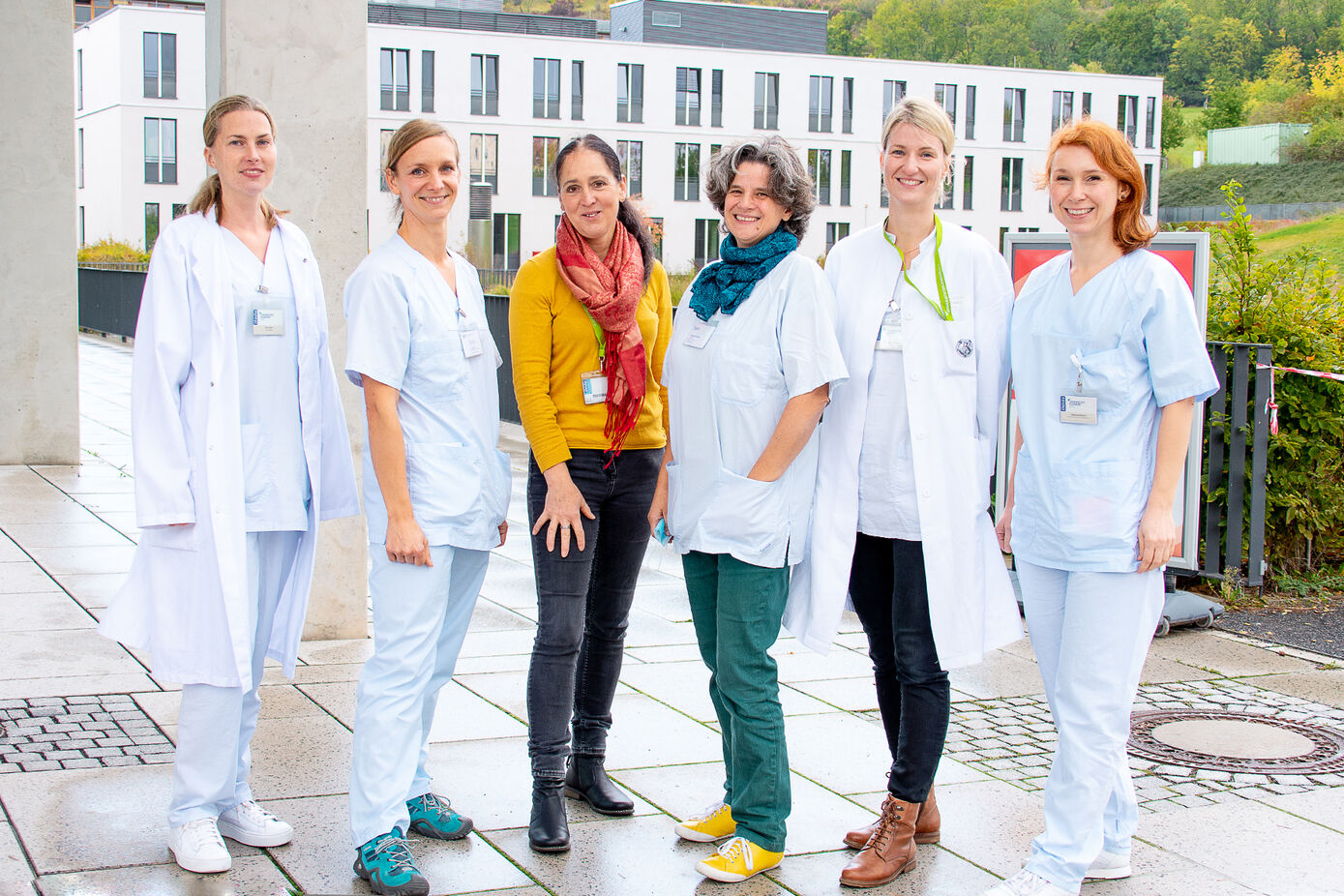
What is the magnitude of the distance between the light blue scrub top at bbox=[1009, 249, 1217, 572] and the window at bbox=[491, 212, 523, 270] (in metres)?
60.5

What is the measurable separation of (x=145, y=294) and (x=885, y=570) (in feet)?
7.19

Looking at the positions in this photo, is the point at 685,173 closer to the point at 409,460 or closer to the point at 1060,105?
the point at 1060,105

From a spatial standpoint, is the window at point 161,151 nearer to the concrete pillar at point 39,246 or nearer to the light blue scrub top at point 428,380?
the concrete pillar at point 39,246

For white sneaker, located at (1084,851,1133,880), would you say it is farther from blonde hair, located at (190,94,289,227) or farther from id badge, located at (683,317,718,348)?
blonde hair, located at (190,94,289,227)

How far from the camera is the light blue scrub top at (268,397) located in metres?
3.86

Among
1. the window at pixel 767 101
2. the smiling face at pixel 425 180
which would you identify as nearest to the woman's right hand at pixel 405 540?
the smiling face at pixel 425 180

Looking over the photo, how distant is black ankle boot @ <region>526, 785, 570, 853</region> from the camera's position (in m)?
3.98

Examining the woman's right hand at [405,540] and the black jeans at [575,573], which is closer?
the woman's right hand at [405,540]

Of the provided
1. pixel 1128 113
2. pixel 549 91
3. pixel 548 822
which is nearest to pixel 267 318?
pixel 548 822

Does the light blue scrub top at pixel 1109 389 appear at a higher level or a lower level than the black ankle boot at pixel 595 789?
higher

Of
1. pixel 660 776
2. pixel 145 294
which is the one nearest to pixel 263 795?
pixel 660 776

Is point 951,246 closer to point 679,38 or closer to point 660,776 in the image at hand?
point 660,776

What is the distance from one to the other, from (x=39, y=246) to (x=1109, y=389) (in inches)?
414

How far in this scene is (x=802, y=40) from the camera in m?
81.0
